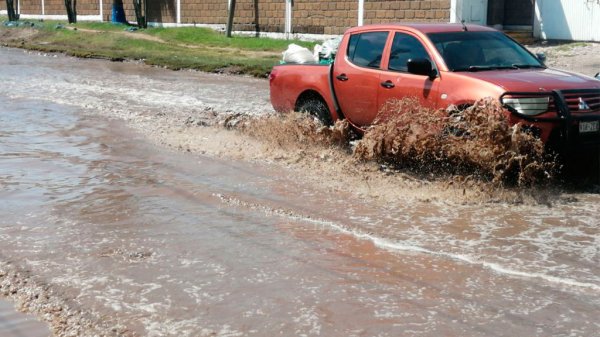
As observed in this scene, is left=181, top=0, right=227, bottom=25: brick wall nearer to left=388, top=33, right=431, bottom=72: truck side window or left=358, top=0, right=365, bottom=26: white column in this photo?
left=358, top=0, right=365, bottom=26: white column

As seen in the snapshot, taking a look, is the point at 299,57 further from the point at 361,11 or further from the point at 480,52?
the point at 361,11

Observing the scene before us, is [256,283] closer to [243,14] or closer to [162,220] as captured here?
[162,220]

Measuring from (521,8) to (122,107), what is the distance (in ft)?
50.8

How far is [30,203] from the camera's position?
27.5 ft

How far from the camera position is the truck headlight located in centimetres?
816

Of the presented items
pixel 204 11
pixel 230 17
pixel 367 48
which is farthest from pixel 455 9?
pixel 367 48

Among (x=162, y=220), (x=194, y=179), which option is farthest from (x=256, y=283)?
(x=194, y=179)

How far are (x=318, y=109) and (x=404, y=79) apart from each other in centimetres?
178

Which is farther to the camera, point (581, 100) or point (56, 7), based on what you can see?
point (56, 7)

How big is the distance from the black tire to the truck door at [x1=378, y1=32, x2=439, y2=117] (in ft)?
3.86

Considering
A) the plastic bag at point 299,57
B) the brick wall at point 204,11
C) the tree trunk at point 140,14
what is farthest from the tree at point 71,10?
the plastic bag at point 299,57

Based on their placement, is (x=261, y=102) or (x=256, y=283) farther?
(x=261, y=102)

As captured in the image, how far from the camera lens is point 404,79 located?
9328mm

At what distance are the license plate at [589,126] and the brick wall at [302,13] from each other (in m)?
18.5
